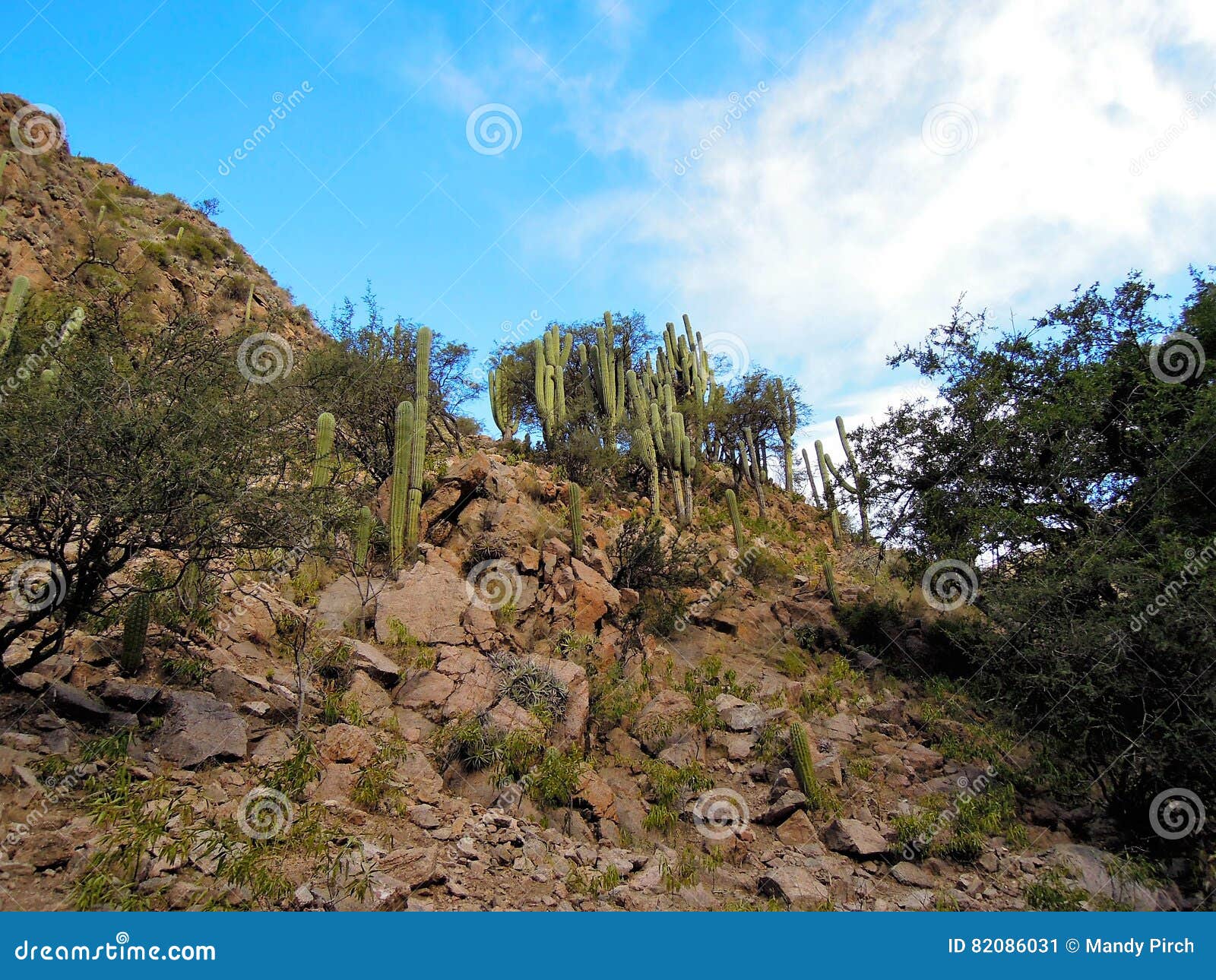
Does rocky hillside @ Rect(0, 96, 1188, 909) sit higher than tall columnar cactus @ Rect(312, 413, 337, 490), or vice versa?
tall columnar cactus @ Rect(312, 413, 337, 490)

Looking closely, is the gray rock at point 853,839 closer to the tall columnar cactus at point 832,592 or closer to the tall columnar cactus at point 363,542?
Result: the tall columnar cactus at point 363,542

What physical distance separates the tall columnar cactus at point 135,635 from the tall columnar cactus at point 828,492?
18601 millimetres

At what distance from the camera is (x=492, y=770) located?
695 centimetres

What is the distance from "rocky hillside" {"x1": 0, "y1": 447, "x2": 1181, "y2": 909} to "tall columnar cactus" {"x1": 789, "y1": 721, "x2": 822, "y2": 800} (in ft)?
0.22

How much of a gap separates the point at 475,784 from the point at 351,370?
11.5 metres

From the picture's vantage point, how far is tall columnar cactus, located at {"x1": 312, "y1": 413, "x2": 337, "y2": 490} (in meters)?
9.57

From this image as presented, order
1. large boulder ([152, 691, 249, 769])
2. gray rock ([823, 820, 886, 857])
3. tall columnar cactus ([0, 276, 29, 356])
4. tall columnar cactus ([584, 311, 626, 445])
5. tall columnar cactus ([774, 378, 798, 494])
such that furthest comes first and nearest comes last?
tall columnar cactus ([774, 378, 798, 494]) → tall columnar cactus ([584, 311, 626, 445]) → tall columnar cactus ([0, 276, 29, 356]) → gray rock ([823, 820, 886, 857]) → large boulder ([152, 691, 249, 769])

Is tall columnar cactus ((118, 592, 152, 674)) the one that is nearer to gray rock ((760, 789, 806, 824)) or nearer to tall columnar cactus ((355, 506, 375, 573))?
tall columnar cactus ((355, 506, 375, 573))

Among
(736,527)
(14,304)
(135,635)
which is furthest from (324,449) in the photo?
(736,527)

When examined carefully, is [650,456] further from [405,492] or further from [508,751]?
[508,751]

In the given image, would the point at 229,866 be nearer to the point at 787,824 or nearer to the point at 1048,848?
the point at 787,824

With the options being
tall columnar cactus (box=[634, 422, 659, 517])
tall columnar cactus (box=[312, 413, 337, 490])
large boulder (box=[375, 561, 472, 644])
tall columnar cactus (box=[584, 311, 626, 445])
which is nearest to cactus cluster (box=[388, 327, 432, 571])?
large boulder (box=[375, 561, 472, 644])

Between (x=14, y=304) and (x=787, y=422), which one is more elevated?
(x=787, y=422)

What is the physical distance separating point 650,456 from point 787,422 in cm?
914
